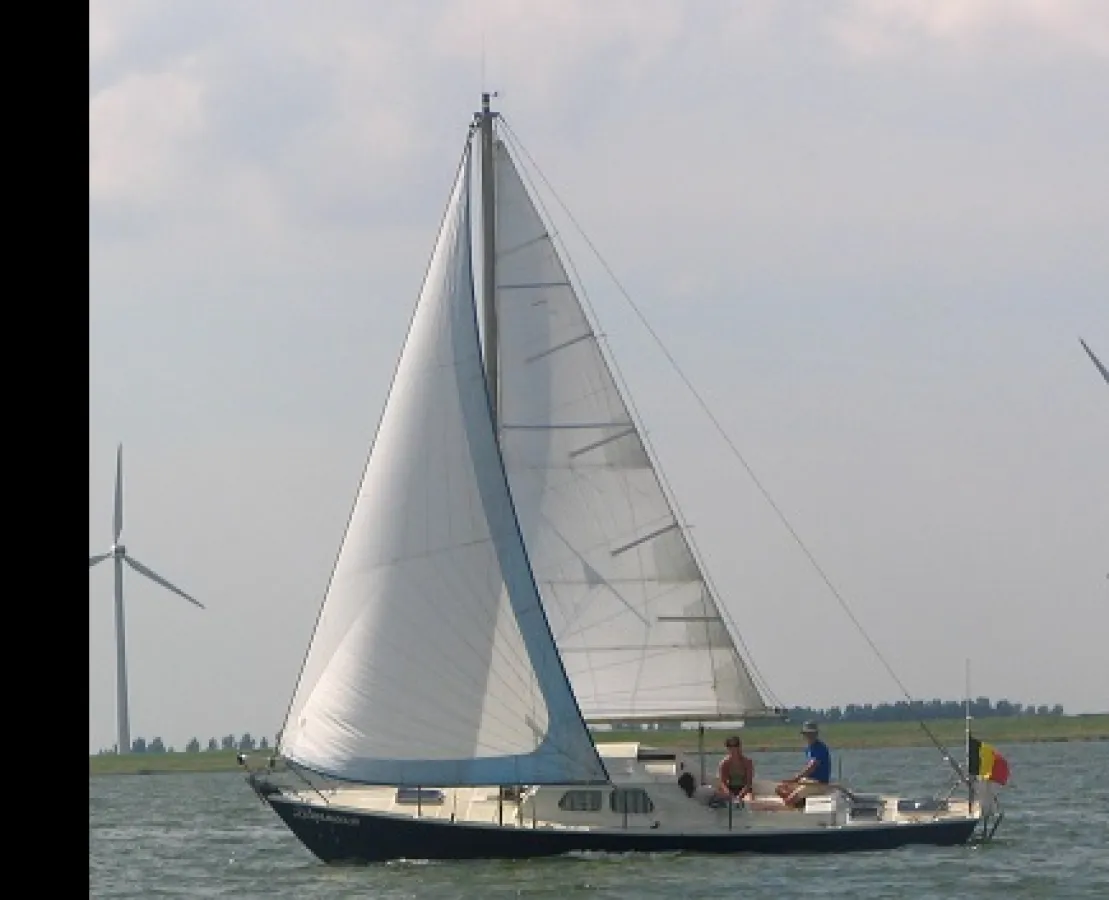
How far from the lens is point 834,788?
3256 centimetres

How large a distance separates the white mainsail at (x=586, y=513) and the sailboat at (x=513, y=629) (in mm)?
35

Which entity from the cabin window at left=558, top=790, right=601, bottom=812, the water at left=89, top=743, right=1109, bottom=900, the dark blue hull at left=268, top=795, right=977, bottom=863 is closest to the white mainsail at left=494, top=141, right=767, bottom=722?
the cabin window at left=558, top=790, right=601, bottom=812

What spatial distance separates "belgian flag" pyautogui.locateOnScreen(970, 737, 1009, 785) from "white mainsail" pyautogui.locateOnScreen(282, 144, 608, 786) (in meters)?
6.98

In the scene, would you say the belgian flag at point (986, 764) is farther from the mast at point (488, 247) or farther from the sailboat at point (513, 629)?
the mast at point (488, 247)

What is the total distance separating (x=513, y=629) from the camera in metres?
30.5

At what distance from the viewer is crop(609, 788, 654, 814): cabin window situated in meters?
31.0

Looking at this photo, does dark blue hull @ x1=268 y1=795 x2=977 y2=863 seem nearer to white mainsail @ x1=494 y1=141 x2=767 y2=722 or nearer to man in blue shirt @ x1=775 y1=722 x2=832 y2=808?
man in blue shirt @ x1=775 y1=722 x2=832 y2=808

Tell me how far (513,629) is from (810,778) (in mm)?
5843

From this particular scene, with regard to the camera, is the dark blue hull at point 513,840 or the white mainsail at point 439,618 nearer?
the white mainsail at point 439,618

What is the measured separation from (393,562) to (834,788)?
7961 millimetres

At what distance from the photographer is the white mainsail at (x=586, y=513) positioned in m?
32.6

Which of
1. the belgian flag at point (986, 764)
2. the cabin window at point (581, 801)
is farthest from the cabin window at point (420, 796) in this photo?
the belgian flag at point (986, 764)
